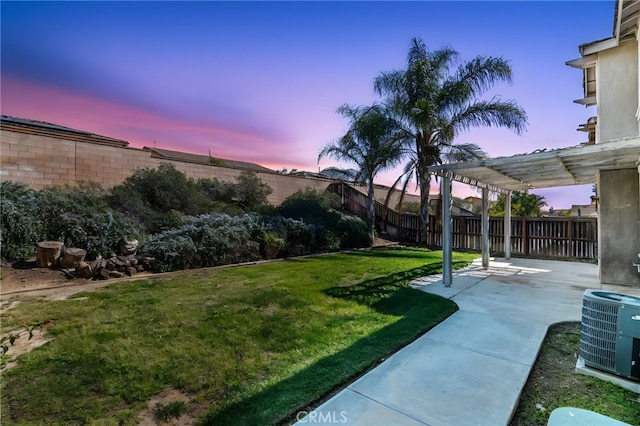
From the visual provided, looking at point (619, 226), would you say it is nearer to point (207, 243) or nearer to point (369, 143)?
point (369, 143)

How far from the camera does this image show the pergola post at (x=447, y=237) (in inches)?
256

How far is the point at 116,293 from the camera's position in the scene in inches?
217

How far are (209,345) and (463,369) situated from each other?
2.94m

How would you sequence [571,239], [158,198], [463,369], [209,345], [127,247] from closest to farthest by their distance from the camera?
[463,369] → [209,345] → [127,247] → [158,198] → [571,239]

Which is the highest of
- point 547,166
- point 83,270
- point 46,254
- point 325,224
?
point 547,166

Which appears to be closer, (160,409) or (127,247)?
(160,409)

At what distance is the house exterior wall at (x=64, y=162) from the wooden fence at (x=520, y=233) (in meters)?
11.4

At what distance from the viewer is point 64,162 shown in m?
10.1

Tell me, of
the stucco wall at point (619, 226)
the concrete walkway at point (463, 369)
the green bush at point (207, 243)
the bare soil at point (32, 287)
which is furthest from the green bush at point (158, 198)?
the stucco wall at point (619, 226)

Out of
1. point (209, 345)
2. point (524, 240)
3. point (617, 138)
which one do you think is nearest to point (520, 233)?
point (524, 240)

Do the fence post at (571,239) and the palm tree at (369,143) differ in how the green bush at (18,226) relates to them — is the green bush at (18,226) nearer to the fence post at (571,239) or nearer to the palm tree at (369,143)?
the palm tree at (369,143)

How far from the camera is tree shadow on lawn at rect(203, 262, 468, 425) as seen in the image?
7.73 ft

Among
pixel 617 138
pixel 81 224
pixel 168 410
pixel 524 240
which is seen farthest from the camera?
pixel 524 240

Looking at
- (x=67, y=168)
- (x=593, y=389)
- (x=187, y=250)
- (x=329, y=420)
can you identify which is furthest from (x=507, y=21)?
(x=67, y=168)
